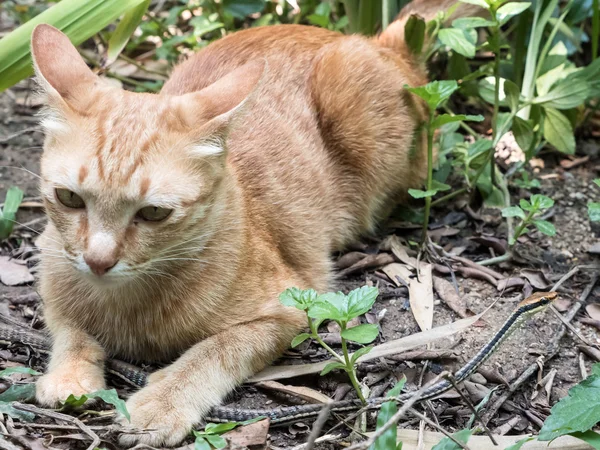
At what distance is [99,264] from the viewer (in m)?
2.65

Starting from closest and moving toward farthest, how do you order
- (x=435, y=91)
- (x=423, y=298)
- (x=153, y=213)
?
1. (x=153, y=213)
2. (x=435, y=91)
3. (x=423, y=298)

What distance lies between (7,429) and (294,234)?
1.66m

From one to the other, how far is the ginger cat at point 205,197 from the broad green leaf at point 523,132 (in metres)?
0.53

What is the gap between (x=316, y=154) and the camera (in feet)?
13.4

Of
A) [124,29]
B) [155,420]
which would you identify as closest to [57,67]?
[124,29]

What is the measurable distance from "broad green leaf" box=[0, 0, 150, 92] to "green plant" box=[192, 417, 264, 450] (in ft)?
6.18

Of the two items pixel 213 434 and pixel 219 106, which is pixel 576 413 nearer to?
pixel 213 434

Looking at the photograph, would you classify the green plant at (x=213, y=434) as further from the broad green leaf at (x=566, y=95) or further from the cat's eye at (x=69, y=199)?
the broad green leaf at (x=566, y=95)

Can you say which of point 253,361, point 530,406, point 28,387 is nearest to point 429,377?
point 530,406

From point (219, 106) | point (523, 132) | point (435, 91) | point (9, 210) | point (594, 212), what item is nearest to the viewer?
point (219, 106)

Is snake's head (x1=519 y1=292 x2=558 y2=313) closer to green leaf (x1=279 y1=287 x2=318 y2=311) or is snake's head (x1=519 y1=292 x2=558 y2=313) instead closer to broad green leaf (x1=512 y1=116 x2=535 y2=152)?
green leaf (x1=279 y1=287 x2=318 y2=311)

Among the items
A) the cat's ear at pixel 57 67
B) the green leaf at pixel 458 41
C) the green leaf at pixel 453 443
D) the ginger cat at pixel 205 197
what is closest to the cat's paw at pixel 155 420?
the ginger cat at pixel 205 197

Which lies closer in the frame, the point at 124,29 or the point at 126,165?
the point at 126,165

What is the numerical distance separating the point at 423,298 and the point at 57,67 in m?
1.98
